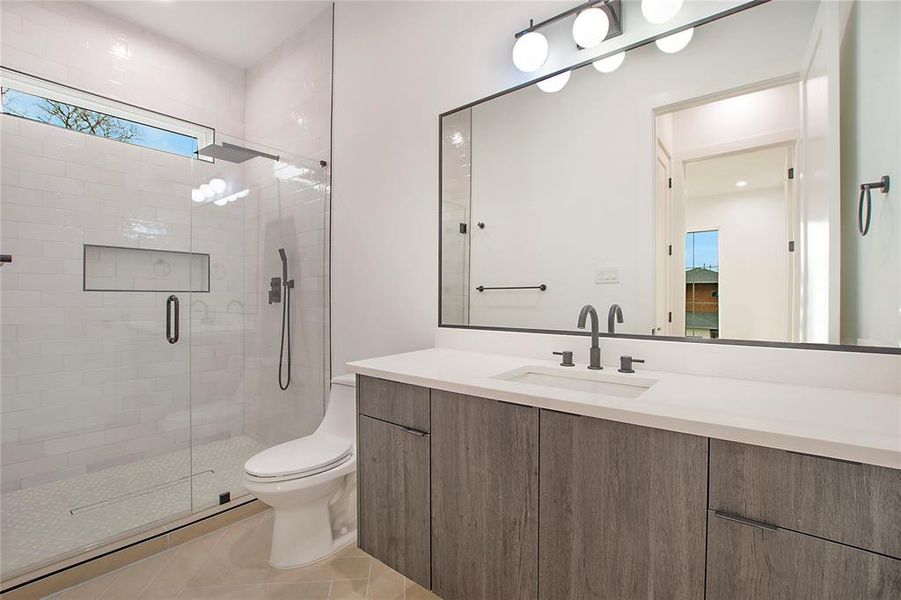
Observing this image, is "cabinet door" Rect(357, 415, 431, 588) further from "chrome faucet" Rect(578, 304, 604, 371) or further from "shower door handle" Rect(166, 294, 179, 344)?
"shower door handle" Rect(166, 294, 179, 344)

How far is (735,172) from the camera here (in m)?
1.20

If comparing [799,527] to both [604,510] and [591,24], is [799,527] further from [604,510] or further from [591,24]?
[591,24]

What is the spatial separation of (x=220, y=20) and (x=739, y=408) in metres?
3.40

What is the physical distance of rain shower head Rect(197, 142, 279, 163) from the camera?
244 cm

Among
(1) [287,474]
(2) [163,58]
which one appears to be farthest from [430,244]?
(2) [163,58]

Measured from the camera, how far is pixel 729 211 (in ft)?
3.96

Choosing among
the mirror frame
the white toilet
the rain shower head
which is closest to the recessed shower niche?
the rain shower head

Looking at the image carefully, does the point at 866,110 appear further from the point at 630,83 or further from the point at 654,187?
the point at 630,83

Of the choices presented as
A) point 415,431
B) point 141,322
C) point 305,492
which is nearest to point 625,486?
point 415,431

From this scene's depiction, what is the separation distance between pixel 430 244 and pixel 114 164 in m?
2.00

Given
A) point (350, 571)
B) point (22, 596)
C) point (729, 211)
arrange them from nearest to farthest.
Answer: point (729, 211) < point (22, 596) < point (350, 571)

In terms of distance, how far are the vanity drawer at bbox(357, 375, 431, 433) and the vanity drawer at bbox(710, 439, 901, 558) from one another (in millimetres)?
749

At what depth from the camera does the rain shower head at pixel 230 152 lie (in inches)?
95.9

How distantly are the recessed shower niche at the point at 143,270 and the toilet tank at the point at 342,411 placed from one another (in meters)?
1.20
